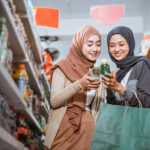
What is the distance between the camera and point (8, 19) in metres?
1.92

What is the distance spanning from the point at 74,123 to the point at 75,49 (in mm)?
558

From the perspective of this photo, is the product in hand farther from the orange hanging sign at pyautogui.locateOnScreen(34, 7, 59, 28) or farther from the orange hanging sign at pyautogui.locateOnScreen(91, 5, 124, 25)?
the orange hanging sign at pyautogui.locateOnScreen(91, 5, 124, 25)

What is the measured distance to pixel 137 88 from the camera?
1.59m

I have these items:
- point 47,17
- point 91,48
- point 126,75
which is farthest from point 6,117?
point 47,17

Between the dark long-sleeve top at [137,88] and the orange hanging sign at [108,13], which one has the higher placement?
the orange hanging sign at [108,13]

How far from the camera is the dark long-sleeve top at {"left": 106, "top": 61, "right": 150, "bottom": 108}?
60.7 inches

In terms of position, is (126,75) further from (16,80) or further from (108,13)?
(108,13)

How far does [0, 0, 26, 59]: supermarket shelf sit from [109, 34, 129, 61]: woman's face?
31.5 inches

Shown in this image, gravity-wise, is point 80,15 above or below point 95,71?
above

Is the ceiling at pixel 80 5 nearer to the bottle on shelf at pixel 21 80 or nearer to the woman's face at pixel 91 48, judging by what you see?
the bottle on shelf at pixel 21 80

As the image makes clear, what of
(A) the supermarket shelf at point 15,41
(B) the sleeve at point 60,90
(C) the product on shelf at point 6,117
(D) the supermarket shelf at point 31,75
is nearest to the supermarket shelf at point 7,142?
(C) the product on shelf at point 6,117

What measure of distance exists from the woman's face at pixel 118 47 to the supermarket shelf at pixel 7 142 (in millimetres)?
915

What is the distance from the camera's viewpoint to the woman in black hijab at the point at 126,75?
1548mm

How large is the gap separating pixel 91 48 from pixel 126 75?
1.06 feet
